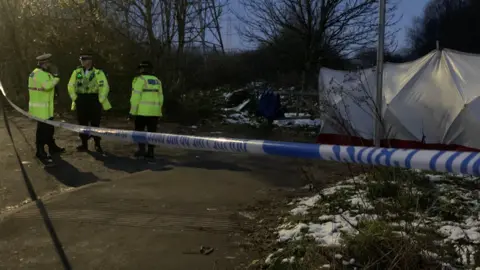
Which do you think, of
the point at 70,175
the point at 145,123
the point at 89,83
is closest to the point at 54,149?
the point at 89,83

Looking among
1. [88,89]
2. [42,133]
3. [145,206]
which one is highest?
[88,89]

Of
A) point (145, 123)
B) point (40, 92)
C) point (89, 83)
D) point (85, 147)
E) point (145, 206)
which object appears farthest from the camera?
point (85, 147)

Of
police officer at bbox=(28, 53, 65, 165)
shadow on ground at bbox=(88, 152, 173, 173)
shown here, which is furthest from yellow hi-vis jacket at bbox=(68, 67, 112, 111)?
shadow on ground at bbox=(88, 152, 173, 173)

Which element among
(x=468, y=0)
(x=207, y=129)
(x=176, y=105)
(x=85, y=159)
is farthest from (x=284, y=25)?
(x=468, y=0)

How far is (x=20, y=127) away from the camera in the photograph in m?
13.8

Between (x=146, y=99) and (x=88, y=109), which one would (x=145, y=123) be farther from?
(x=88, y=109)

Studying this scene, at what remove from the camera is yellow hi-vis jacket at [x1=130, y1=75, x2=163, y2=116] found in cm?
908

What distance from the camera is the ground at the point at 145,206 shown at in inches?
177

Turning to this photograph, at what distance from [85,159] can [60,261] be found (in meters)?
5.00

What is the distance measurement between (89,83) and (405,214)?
22.3 ft

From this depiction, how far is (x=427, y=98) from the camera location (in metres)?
11.4

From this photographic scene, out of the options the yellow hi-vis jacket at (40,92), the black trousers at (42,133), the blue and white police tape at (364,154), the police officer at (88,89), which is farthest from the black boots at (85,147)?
the blue and white police tape at (364,154)

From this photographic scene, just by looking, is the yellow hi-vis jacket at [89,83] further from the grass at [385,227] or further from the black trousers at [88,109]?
the grass at [385,227]

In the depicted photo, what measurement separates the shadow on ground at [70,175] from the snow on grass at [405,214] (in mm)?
3288
